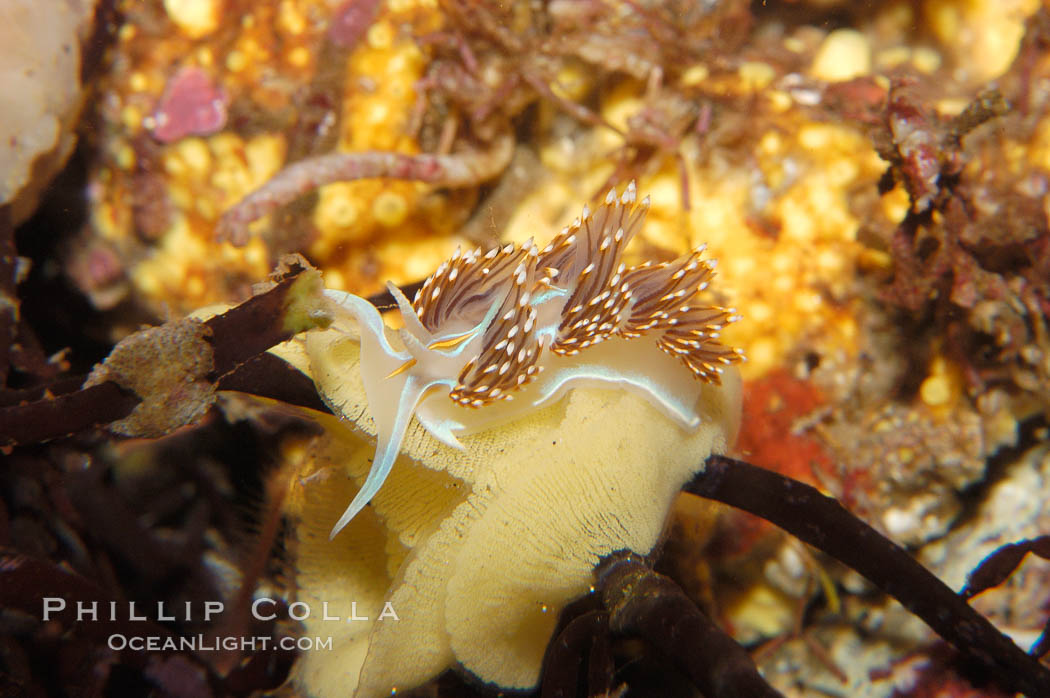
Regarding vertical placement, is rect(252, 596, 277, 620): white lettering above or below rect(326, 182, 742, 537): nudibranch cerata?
below

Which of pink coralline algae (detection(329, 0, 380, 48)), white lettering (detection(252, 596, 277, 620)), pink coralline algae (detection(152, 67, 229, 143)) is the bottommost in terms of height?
white lettering (detection(252, 596, 277, 620))

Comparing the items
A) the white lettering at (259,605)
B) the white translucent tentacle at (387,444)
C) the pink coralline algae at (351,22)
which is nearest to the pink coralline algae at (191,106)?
the pink coralline algae at (351,22)

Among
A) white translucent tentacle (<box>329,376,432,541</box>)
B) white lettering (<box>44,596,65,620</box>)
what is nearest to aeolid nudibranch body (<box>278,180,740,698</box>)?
white translucent tentacle (<box>329,376,432,541</box>)

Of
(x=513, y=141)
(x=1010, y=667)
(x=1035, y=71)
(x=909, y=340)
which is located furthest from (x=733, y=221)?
(x=1010, y=667)

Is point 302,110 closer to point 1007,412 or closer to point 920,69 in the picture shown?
point 920,69

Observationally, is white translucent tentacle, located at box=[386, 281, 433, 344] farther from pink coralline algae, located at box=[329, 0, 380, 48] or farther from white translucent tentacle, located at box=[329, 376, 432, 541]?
pink coralline algae, located at box=[329, 0, 380, 48]

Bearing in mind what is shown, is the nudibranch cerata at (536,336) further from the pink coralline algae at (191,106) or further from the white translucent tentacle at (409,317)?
the pink coralline algae at (191,106)

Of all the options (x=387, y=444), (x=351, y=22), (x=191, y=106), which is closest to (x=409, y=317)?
(x=387, y=444)
